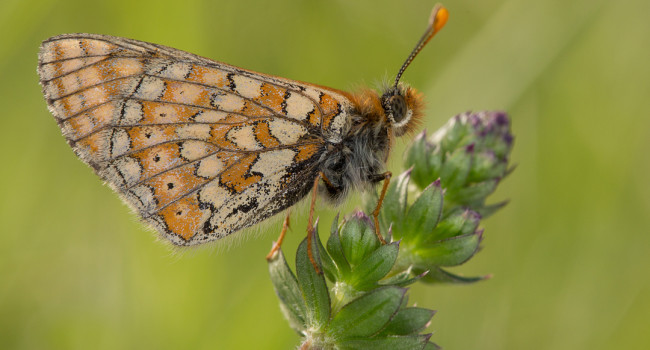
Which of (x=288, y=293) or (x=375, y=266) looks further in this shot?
(x=288, y=293)

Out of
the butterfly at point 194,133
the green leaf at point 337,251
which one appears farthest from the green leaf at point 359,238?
the butterfly at point 194,133

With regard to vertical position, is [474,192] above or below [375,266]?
above

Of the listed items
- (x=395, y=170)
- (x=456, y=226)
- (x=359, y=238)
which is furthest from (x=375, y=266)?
(x=395, y=170)

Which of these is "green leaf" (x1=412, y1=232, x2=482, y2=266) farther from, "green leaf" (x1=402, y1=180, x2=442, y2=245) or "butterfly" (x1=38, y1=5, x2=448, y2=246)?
"butterfly" (x1=38, y1=5, x2=448, y2=246)

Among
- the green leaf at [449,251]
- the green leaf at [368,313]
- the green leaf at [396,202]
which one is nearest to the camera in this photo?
the green leaf at [368,313]

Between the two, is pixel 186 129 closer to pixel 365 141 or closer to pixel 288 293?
pixel 365 141

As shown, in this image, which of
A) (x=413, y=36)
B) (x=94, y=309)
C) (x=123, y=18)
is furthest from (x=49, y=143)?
(x=413, y=36)

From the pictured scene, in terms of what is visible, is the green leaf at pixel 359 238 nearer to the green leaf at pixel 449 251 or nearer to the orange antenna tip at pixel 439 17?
the green leaf at pixel 449 251
